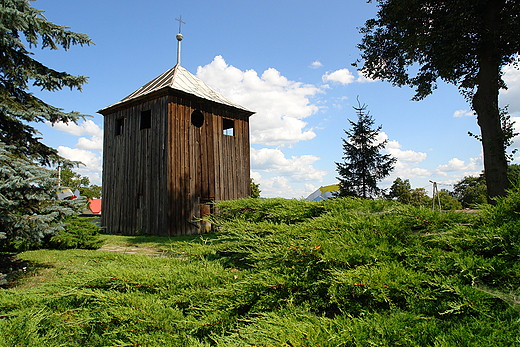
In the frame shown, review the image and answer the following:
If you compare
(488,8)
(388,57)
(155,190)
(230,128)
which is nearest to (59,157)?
(155,190)

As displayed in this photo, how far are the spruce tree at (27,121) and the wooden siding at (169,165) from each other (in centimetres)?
521

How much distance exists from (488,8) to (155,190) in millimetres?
12752

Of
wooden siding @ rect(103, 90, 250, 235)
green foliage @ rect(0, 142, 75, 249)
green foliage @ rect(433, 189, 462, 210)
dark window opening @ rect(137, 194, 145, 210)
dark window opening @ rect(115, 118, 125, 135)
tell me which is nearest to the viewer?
green foliage @ rect(433, 189, 462, 210)

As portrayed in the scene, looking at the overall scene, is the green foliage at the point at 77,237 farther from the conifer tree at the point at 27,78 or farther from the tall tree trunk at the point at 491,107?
the tall tree trunk at the point at 491,107

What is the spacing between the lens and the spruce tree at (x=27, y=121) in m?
4.64

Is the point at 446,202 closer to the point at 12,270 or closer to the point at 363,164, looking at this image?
the point at 363,164

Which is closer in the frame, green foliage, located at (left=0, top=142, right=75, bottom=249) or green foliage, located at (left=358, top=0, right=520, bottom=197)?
green foliage, located at (left=0, top=142, right=75, bottom=249)

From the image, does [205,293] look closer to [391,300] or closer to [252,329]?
[252,329]

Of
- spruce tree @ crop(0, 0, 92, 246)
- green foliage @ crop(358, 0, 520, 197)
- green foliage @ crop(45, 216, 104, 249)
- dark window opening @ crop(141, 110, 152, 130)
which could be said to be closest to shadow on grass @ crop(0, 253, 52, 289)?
spruce tree @ crop(0, 0, 92, 246)

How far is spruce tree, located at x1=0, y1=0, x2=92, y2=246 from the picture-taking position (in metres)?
4.64

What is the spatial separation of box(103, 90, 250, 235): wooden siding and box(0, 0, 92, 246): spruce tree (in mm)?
5214

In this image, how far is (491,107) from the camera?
870 centimetres

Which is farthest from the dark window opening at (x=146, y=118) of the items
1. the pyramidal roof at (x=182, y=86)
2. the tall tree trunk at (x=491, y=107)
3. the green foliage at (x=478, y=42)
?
the tall tree trunk at (x=491, y=107)

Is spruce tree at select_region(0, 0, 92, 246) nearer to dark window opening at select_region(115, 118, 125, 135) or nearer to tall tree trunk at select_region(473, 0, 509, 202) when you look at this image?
dark window opening at select_region(115, 118, 125, 135)
